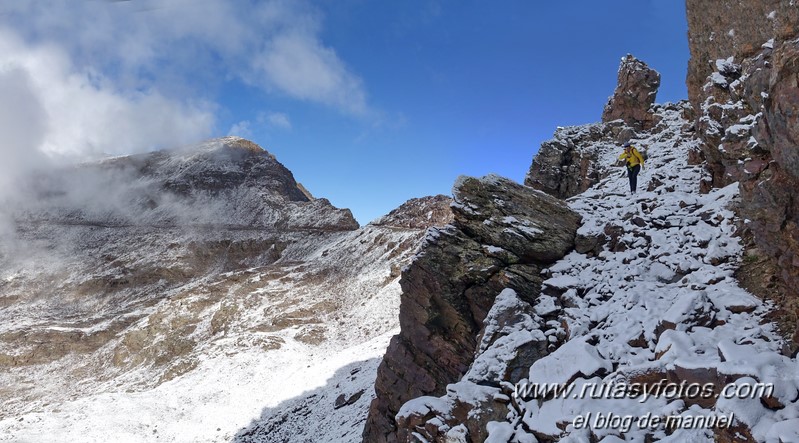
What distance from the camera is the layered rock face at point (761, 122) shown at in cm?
806

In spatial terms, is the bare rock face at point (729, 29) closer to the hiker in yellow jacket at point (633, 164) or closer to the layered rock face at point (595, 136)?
the hiker in yellow jacket at point (633, 164)

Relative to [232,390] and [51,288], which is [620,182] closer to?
[232,390]

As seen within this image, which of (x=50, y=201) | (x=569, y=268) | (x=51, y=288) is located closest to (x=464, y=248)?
(x=569, y=268)

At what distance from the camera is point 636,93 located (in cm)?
2666

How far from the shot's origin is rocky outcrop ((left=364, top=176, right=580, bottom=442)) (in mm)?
13180

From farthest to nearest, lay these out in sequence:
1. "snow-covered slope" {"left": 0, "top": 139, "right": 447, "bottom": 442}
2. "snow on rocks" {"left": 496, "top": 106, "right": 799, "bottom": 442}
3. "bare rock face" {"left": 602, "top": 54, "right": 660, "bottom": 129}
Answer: "bare rock face" {"left": 602, "top": 54, "right": 660, "bottom": 129} < "snow-covered slope" {"left": 0, "top": 139, "right": 447, "bottom": 442} < "snow on rocks" {"left": 496, "top": 106, "right": 799, "bottom": 442}

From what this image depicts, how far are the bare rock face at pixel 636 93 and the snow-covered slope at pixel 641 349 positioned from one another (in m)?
14.3

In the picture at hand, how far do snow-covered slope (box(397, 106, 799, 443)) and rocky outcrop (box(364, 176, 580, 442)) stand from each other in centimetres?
99

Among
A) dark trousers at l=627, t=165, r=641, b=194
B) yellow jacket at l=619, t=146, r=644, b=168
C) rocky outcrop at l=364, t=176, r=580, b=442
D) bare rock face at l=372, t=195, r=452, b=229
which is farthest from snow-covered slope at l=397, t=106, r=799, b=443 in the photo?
bare rock face at l=372, t=195, r=452, b=229

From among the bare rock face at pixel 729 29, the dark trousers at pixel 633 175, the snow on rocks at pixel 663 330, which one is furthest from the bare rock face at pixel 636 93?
the snow on rocks at pixel 663 330

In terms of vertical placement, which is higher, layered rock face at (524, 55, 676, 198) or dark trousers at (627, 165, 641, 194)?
layered rock face at (524, 55, 676, 198)

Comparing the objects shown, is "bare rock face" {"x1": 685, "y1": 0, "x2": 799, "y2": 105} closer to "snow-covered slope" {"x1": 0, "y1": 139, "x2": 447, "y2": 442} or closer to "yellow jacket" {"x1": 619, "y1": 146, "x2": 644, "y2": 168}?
"yellow jacket" {"x1": 619, "y1": 146, "x2": 644, "y2": 168}

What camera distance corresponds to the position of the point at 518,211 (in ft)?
48.1

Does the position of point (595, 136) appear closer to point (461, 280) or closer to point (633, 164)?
point (633, 164)
